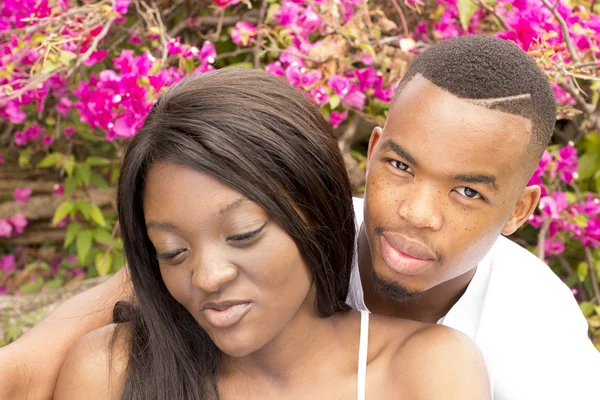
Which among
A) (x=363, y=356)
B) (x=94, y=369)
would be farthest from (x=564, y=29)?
(x=94, y=369)

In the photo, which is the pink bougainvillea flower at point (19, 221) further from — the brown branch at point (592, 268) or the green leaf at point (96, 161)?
the brown branch at point (592, 268)

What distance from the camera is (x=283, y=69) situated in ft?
11.4

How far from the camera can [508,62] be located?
192cm

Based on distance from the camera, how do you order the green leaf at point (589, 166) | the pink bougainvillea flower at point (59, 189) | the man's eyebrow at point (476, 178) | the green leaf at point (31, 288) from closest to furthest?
the man's eyebrow at point (476, 178), the green leaf at point (589, 166), the pink bougainvillea flower at point (59, 189), the green leaf at point (31, 288)

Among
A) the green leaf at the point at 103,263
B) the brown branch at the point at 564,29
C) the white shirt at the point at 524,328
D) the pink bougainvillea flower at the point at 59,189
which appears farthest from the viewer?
the pink bougainvillea flower at the point at 59,189

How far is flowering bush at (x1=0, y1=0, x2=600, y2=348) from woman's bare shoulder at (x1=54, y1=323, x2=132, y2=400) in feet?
3.50

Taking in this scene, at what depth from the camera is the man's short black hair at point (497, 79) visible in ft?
6.16

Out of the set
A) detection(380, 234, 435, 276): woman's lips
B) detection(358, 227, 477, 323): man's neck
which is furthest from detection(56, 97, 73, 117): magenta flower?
detection(380, 234, 435, 276): woman's lips

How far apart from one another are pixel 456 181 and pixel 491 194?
10 cm

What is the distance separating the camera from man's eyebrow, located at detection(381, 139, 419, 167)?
6.28ft

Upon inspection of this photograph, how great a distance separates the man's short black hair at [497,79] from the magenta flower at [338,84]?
43.6 inches

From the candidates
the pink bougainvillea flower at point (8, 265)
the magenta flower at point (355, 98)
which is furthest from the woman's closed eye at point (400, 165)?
the pink bougainvillea flower at point (8, 265)

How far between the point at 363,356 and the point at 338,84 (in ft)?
4.52

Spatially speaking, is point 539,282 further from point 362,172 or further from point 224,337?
point 362,172
